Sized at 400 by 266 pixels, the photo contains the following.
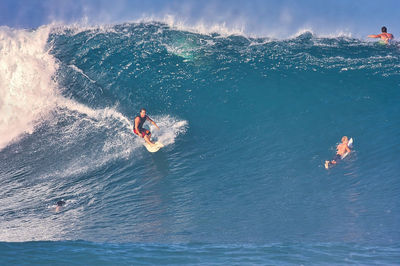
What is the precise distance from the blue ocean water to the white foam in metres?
0.06

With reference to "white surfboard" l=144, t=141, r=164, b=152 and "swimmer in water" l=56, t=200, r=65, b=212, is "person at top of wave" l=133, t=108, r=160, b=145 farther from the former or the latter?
"swimmer in water" l=56, t=200, r=65, b=212

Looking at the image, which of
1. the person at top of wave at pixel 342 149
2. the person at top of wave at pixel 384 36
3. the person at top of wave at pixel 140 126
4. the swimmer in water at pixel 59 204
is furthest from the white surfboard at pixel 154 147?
the person at top of wave at pixel 384 36

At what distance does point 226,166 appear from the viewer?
910 centimetres

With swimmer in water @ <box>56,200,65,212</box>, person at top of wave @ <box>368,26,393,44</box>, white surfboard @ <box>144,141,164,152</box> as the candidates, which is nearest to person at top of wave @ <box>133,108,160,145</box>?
white surfboard @ <box>144,141,164,152</box>

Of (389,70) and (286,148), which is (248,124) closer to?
(286,148)

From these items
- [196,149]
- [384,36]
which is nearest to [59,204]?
[196,149]

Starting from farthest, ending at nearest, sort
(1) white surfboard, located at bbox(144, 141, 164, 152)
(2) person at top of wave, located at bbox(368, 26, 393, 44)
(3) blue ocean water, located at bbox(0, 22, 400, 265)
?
1. (2) person at top of wave, located at bbox(368, 26, 393, 44)
2. (1) white surfboard, located at bbox(144, 141, 164, 152)
3. (3) blue ocean water, located at bbox(0, 22, 400, 265)

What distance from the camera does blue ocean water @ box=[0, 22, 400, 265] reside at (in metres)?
6.63

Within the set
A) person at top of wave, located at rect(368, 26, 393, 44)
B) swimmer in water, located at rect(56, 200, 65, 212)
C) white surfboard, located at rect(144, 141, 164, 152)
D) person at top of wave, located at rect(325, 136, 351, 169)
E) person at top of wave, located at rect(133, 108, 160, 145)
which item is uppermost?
person at top of wave, located at rect(368, 26, 393, 44)

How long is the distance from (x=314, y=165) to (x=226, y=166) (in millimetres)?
2225

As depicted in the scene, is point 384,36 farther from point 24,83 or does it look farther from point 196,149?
point 24,83

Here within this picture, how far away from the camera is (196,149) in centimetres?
1014

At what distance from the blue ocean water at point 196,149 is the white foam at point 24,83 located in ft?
0.21

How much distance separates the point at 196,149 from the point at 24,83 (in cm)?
981
